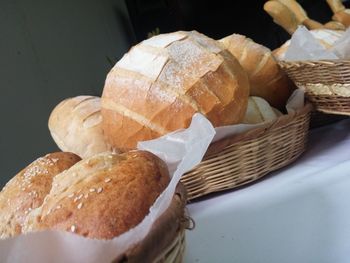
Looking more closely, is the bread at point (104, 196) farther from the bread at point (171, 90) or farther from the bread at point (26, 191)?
the bread at point (171, 90)

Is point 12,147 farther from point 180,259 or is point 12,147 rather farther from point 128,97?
point 180,259

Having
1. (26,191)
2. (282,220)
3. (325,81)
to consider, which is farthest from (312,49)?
(26,191)

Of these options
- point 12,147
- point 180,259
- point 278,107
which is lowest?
point 12,147

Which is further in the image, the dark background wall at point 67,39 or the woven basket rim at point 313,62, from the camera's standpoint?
the dark background wall at point 67,39

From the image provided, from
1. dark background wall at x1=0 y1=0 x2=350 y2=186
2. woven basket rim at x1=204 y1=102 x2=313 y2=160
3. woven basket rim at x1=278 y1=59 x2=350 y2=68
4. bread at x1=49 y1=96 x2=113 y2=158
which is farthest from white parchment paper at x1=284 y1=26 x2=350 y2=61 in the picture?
dark background wall at x1=0 y1=0 x2=350 y2=186

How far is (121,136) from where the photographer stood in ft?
2.21

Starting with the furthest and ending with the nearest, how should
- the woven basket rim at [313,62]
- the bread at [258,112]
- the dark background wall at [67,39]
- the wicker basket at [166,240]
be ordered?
the dark background wall at [67,39] → the bread at [258,112] → the woven basket rim at [313,62] → the wicker basket at [166,240]

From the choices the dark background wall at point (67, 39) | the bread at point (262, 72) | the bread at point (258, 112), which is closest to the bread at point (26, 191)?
the bread at point (258, 112)

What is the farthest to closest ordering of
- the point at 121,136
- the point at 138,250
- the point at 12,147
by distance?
the point at 12,147 < the point at 121,136 < the point at 138,250

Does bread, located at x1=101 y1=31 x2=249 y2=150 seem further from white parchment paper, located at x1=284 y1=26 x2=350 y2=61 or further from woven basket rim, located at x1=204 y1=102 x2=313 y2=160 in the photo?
white parchment paper, located at x1=284 y1=26 x2=350 y2=61

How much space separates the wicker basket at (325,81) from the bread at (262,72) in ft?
0.14

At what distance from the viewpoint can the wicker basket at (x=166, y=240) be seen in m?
0.29

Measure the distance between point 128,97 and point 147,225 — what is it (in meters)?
0.38

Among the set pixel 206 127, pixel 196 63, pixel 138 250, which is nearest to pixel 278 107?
pixel 196 63
